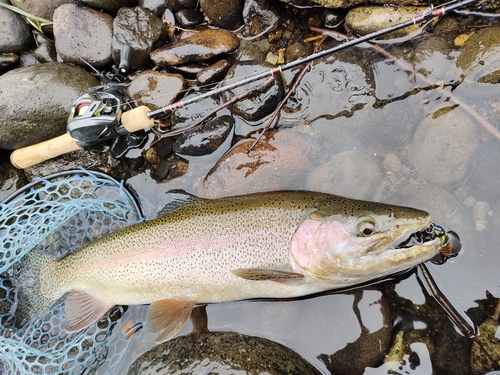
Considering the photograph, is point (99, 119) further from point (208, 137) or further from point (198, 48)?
point (198, 48)

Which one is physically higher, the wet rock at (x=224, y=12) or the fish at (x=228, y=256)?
the wet rock at (x=224, y=12)

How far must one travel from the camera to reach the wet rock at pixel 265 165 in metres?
3.09

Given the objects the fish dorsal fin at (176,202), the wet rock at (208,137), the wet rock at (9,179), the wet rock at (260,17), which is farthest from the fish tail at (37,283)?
the wet rock at (260,17)

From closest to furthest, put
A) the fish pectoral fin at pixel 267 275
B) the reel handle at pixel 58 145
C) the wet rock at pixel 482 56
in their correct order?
the fish pectoral fin at pixel 267 275 → the wet rock at pixel 482 56 → the reel handle at pixel 58 145

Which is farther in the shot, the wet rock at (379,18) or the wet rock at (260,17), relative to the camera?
the wet rock at (260,17)

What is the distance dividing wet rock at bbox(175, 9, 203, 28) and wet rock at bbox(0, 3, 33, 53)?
1585 millimetres

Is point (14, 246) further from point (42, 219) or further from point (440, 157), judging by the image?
point (440, 157)

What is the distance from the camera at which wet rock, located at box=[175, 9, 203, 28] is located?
3.53m

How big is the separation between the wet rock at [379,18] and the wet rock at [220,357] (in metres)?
2.57

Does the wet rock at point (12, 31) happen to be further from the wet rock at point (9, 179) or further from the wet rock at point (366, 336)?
the wet rock at point (366, 336)

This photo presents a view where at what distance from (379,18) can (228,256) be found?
→ 2.16 m

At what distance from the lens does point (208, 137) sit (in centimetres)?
327

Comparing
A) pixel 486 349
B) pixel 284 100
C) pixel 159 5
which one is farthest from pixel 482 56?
pixel 159 5

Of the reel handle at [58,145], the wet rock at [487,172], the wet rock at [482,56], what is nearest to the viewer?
the wet rock at [482,56]
